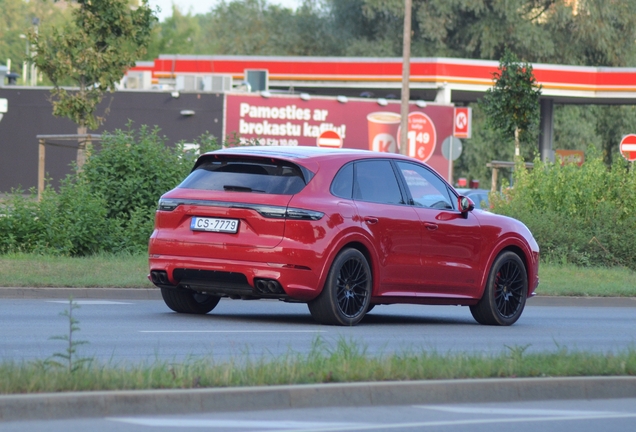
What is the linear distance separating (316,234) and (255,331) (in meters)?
1.05

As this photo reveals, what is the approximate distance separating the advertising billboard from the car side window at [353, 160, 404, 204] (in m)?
29.9

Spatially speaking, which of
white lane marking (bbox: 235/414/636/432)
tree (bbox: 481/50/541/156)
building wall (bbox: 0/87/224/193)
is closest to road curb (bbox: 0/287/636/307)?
white lane marking (bbox: 235/414/636/432)

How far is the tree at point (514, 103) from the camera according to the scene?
3133 cm

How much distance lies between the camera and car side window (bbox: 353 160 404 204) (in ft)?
41.0

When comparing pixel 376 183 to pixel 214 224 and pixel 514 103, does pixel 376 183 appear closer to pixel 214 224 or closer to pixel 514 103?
pixel 214 224

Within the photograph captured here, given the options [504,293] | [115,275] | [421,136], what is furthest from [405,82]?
[504,293]

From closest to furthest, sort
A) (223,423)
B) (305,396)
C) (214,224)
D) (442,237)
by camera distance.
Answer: (223,423)
(305,396)
(214,224)
(442,237)

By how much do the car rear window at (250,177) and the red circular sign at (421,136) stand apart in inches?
1319

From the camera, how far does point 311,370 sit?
7969mm

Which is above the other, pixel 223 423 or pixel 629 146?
pixel 629 146

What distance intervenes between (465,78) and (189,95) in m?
11.0

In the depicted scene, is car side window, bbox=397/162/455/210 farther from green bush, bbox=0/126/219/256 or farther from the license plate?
green bush, bbox=0/126/219/256

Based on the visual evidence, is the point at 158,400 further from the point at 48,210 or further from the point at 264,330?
the point at 48,210

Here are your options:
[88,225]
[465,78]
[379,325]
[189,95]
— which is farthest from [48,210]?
[465,78]
